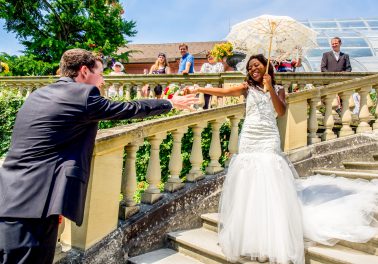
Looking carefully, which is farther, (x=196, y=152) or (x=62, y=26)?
(x=62, y=26)

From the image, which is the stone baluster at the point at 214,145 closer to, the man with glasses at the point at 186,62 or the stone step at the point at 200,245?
the stone step at the point at 200,245

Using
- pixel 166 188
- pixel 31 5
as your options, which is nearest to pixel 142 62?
pixel 31 5

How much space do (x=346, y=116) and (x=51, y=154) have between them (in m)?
4.44

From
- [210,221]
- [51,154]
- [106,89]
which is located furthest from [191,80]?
[51,154]

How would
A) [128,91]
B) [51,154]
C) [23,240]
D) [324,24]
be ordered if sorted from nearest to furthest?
[23,240] → [51,154] → [128,91] → [324,24]

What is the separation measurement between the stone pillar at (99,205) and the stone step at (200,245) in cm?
74

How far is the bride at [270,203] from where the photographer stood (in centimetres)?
326

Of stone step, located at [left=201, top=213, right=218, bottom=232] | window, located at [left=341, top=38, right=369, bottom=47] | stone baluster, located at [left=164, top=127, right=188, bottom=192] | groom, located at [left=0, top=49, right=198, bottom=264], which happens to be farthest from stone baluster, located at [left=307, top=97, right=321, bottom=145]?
window, located at [left=341, top=38, right=369, bottom=47]

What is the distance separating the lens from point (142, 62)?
131 feet

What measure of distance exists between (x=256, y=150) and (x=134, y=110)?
155 cm

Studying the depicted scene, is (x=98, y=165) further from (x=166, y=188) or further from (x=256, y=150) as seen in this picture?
(x=256, y=150)

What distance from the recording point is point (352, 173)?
15.2ft

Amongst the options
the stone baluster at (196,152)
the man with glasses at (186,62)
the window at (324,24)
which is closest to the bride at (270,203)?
the stone baluster at (196,152)

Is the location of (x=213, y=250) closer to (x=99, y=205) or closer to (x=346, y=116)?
(x=99, y=205)
